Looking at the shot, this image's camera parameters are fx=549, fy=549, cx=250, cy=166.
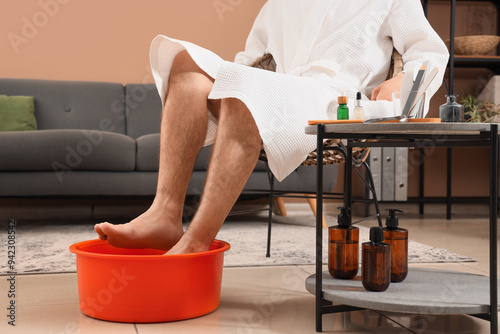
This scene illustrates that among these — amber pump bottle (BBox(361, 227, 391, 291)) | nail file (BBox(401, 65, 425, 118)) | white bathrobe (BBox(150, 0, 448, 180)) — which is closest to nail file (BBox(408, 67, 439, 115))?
nail file (BBox(401, 65, 425, 118))

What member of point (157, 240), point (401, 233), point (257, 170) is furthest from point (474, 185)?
point (157, 240)

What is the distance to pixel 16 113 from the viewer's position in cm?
291

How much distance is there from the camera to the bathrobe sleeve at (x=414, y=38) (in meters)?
1.47

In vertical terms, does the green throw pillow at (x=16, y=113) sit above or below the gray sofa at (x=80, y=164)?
above

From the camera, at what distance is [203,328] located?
3.39 feet

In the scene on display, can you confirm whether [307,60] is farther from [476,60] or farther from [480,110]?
[476,60]

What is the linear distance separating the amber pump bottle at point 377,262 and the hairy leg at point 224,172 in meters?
0.28

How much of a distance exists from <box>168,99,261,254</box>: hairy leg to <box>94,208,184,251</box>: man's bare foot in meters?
0.05

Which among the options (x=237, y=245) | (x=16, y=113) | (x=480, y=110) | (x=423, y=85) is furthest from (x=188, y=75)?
(x=480, y=110)

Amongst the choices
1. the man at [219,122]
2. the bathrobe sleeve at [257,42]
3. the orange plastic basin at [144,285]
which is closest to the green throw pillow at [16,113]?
the bathrobe sleeve at [257,42]

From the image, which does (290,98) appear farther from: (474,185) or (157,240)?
(474,185)

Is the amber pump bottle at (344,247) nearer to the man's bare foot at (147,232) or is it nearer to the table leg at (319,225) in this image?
the table leg at (319,225)

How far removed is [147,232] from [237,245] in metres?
1.04

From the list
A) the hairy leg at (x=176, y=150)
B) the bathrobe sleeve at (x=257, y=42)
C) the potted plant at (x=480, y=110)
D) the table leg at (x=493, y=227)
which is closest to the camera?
Answer: the table leg at (x=493, y=227)
